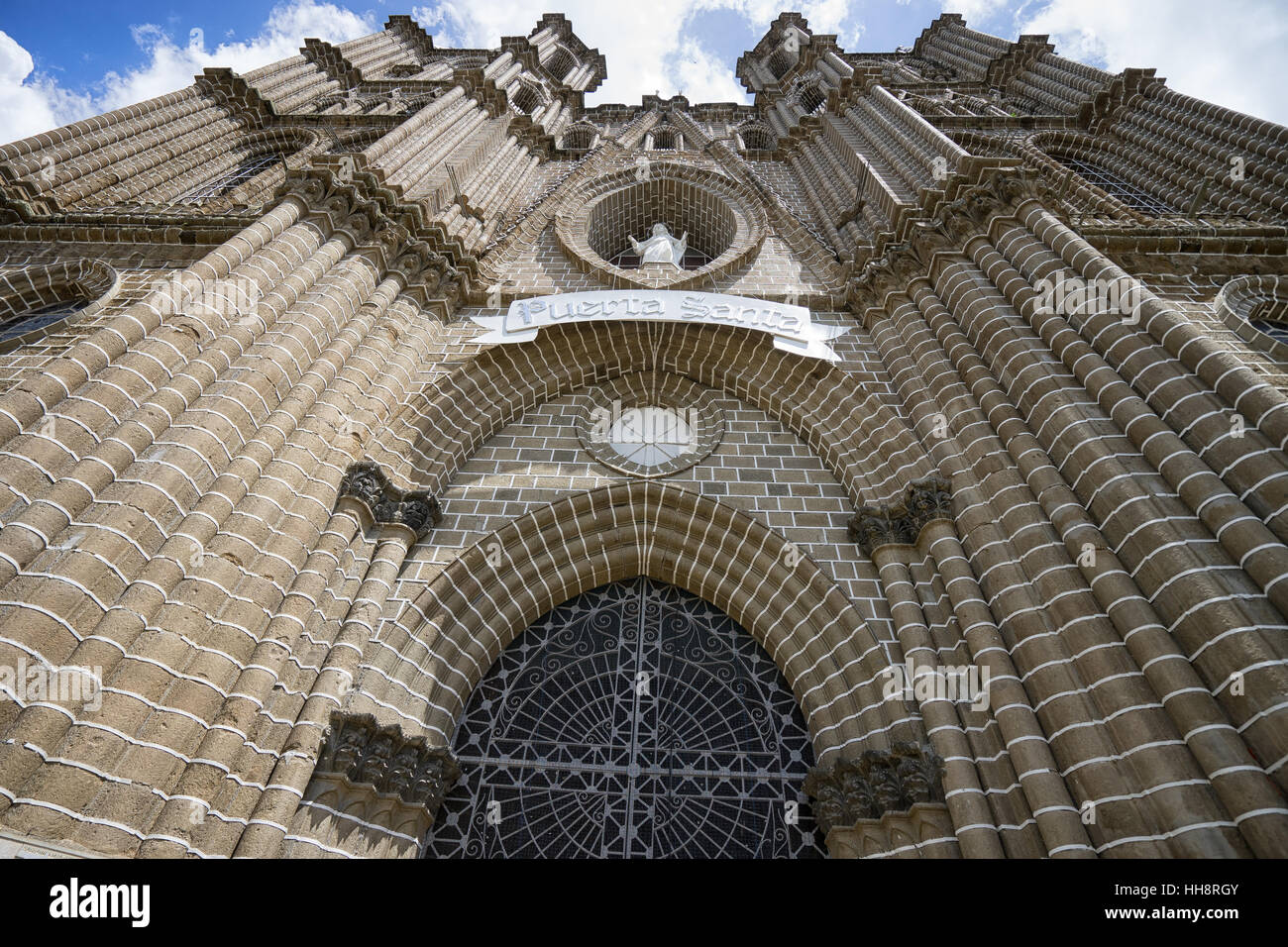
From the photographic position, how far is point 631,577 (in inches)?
384

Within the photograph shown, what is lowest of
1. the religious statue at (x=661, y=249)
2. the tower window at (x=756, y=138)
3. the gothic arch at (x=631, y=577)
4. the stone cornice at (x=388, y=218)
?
the gothic arch at (x=631, y=577)

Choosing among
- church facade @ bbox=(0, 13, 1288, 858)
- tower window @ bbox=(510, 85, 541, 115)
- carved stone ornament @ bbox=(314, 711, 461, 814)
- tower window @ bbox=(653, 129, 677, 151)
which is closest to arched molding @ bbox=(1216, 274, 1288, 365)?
church facade @ bbox=(0, 13, 1288, 858)

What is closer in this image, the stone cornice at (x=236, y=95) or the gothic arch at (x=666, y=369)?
the gothic arch at (x=666, y=369)

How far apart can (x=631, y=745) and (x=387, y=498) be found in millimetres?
4045

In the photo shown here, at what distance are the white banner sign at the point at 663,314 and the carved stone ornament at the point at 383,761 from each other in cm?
625

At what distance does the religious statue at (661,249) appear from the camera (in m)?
14.2

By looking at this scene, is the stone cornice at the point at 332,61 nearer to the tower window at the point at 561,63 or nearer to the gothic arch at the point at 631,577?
the tower window at the point at 561,63

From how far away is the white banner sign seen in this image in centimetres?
1113

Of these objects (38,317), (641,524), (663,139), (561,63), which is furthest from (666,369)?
(561,63)

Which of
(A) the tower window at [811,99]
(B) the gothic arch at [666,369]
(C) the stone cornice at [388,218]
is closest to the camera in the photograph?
(B) the gothic arch at [666,369]

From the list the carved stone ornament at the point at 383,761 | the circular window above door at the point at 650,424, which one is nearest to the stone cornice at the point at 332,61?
the circular window above door at the point at 650,424

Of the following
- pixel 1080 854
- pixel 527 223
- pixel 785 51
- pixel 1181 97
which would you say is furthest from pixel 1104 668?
pixel 785 51

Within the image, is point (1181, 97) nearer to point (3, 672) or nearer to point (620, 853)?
point (620, 853)

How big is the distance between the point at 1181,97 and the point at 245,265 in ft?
73.8
